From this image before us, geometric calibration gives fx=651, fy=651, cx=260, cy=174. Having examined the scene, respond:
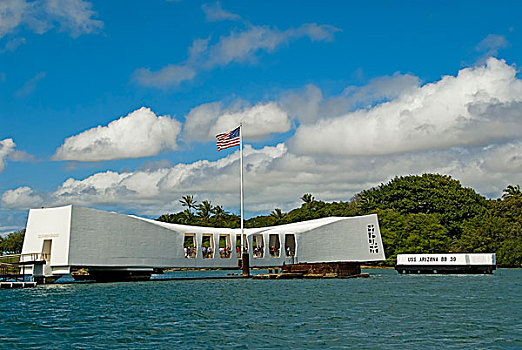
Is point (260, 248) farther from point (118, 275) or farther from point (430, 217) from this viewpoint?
point (430, 217)

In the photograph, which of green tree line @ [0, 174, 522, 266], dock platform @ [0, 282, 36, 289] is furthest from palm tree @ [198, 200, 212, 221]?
dock platform @ [0, 282, 36, 289]

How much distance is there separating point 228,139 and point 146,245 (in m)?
9.81

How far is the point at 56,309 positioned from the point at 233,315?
7.85 metres

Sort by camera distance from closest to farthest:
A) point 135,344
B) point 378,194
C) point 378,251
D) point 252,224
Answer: point 135,344 < point 378,251 < point 378,194 < point 252,224

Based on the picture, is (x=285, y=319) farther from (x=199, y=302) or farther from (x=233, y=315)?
(x=199, y=302)

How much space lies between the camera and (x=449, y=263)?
58.6 metres

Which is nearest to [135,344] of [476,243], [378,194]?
[476,243]

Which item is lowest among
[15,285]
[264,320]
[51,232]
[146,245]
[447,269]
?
[264,320]

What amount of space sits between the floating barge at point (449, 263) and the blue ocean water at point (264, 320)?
21450mm

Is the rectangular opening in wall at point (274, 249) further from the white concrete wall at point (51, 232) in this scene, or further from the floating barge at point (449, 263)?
the white concrete wall at point (51, 232)

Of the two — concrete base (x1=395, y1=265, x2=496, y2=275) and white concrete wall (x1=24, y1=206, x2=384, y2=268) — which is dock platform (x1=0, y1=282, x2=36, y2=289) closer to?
white concrete wall (x1=24, y1=206, x2=384, y2=268)

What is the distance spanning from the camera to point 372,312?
25484 millimetres

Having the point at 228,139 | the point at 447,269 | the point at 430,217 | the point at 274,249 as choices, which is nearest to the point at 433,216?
the point at 430,217

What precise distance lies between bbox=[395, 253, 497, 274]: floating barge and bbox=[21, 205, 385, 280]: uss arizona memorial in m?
6.41
